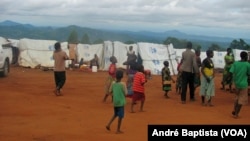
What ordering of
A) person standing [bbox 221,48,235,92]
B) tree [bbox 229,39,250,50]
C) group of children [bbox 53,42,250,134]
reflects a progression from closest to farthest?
1. group of children [bbox 53,42,250,134]
2. person standing [bbox 221,48,235,92]
3. tree [bbox 229,39,250,50]

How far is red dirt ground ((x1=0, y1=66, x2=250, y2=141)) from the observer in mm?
8016

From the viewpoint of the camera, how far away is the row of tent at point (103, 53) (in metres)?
23.8

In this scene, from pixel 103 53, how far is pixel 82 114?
585 inches

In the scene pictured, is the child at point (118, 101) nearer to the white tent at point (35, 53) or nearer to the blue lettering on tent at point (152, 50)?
the blue lettering on tent at point (152, 50)

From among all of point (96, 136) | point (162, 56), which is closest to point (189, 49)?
point (96, 136)

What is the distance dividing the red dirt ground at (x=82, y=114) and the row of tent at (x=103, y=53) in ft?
27.4

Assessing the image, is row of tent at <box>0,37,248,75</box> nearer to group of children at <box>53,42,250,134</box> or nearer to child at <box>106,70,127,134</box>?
group of children at <box>53,42,250,134</box>

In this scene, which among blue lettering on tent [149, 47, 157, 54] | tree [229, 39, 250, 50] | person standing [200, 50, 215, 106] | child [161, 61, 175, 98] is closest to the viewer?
person standing [200, 50, 215, 106]

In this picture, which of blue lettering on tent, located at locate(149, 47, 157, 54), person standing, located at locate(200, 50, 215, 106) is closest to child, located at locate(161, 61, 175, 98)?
person standing, located at locate(200, 50, 215, 106)

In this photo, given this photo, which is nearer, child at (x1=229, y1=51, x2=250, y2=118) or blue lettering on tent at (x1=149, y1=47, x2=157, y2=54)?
child at (x1=229, y1=51, x2=250, y2=118)

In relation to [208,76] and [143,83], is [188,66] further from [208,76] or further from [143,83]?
[143,83]

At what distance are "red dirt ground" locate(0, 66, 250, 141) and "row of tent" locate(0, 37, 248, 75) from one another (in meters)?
8.37

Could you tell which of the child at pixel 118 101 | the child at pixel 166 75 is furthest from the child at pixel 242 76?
the child at pixel 166 75

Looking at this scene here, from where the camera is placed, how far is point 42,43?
82.3 ft
